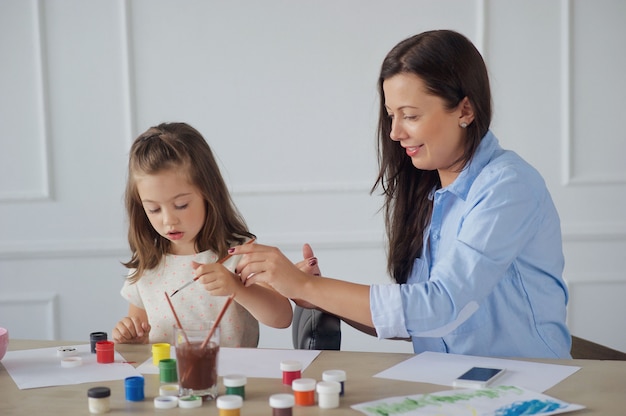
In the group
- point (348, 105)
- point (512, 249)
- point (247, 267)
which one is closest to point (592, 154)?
point (348, 105)

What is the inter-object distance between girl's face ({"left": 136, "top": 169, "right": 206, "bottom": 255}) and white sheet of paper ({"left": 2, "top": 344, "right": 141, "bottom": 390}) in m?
0.41

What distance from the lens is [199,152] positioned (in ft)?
7.52

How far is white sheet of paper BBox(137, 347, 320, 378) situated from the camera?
5.52ft

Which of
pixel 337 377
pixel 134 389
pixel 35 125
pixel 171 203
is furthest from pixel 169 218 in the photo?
pixel 35 125

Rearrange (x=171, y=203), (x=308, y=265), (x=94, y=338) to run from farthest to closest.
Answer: (x=171, y=203) < (x=308, y=265) < (x=94, y=338)

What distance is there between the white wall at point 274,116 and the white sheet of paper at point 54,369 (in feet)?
6.28

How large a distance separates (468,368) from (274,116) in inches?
90.5

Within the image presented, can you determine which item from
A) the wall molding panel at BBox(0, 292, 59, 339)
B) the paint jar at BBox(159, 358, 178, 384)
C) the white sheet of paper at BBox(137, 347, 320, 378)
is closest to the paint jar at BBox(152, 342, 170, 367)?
the white sheet of paper at BBox(137, 347, 320, 378)

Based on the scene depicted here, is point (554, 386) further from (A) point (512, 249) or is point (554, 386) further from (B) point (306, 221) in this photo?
(B) point (306, 221)

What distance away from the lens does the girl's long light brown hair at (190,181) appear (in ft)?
7.44

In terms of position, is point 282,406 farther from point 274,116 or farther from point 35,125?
point 35,125

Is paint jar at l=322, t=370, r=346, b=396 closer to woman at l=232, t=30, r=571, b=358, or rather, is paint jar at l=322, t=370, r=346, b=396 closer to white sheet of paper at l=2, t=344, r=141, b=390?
woman at l=232, t=30, r=571, b=358

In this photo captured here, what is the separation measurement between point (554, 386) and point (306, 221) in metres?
2.33

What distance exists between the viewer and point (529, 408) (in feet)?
4.62
